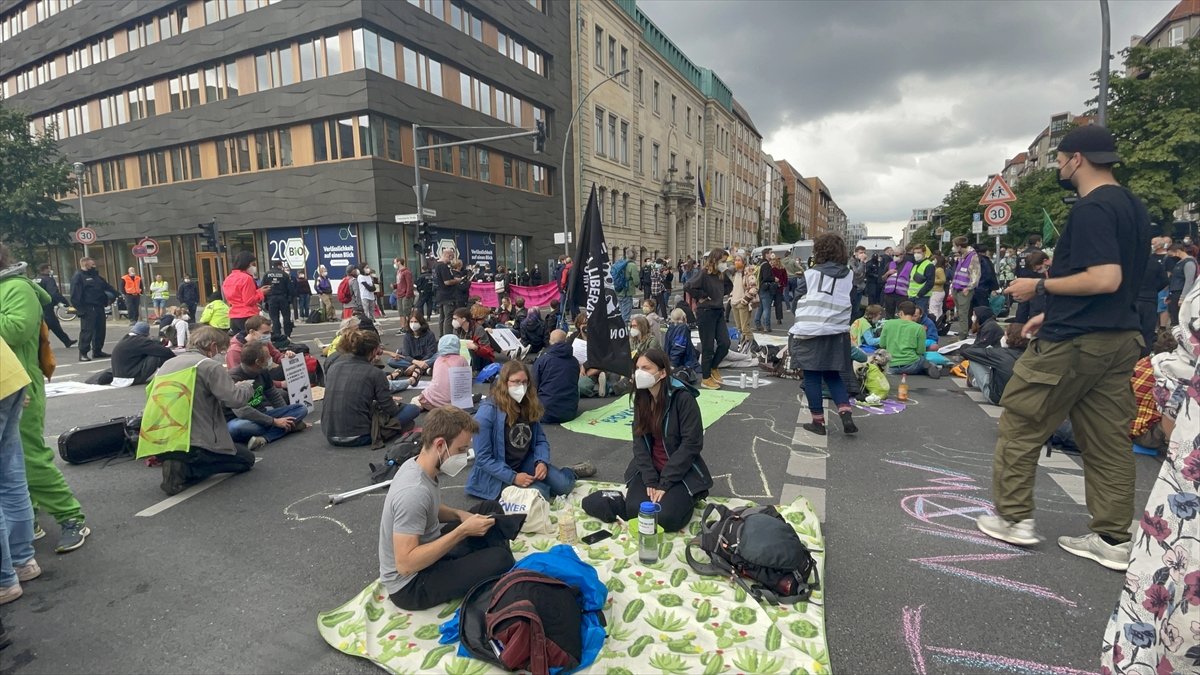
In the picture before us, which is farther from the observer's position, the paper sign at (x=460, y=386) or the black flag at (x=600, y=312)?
the paper sign at (x=460, y=386)

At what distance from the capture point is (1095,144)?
10.7 ft

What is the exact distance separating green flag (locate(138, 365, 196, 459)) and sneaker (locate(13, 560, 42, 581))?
3.70 feet

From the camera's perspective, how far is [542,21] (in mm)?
33719

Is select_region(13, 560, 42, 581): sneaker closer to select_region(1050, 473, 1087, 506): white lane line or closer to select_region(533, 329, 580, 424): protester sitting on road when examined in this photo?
select_region(533, 329, 580, 424): protester sitting on road

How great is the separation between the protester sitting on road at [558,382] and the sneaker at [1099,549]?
468 centimetres

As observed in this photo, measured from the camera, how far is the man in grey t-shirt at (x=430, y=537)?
A: 2.90 m

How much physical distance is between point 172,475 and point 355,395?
163cm

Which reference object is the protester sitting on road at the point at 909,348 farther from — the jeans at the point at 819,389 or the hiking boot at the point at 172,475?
the hiking boot at the point at 172,475

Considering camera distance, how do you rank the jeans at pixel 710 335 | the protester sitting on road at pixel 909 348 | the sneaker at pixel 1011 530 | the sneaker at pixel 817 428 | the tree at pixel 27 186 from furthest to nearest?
the tree at pixel 27 186 < the protester sitting on road at pixel 909 348 < the jeans at pixel 710 335 < the sneaker at pixel 817 428 < the sneaker at pixel 1011 530

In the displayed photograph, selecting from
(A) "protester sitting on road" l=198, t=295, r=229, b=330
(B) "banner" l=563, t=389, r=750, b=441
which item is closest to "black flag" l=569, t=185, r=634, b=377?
(B) "banner" l=563, t=389, r=750, b=441

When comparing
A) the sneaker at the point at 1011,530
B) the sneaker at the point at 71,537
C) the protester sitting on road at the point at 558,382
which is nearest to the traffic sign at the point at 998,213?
the protester sitting on road at the point at 558,382

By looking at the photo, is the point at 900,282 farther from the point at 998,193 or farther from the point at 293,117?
the point at 293,117

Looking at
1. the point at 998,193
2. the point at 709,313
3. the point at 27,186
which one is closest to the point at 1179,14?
the point at 998,193

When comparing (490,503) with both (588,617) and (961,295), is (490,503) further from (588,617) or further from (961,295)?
(961,295)
